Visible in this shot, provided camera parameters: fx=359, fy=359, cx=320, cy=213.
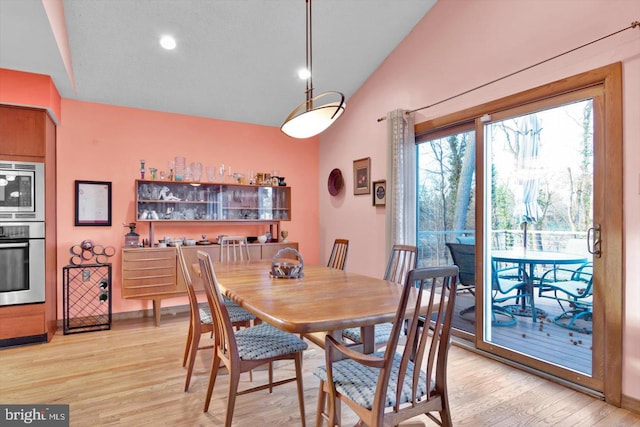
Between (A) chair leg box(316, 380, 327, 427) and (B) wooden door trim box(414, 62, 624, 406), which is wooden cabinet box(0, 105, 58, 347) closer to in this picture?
(A) chair leg box(316, 380, 327, 427)

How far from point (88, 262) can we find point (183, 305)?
48.5 inches

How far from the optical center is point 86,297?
4.14 m

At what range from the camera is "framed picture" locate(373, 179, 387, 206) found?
4.31 m

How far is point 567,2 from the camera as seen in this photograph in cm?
259

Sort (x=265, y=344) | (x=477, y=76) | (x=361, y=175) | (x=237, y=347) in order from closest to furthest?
(x=237, y=347), (x=265, y=344), (x=477, y=76), (x=361, y=175)

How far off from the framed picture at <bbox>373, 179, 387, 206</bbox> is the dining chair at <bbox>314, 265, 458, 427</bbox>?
2654 mm

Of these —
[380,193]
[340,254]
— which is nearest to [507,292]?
[340,254]

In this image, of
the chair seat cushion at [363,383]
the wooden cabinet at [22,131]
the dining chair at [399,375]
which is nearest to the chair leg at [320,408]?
the dining chair at [399,375]

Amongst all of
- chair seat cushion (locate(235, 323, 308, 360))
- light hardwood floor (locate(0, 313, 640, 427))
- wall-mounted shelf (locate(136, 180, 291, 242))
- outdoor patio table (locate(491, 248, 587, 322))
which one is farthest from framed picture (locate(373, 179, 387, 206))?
chair seat cushion (locate(235, 323, 308, 360))

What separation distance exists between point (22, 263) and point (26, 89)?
167 centimetres

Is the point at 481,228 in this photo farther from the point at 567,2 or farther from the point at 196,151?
the point at 196,151

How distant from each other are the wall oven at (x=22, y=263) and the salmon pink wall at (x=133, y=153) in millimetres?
563

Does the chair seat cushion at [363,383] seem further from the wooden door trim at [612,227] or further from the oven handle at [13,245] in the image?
the oven handle at [13,245]

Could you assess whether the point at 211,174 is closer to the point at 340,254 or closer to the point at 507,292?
the point at 340,254
